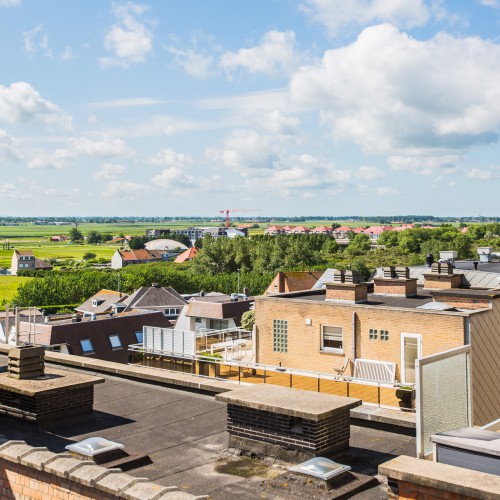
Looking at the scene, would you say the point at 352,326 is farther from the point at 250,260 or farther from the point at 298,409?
the point at 250,260

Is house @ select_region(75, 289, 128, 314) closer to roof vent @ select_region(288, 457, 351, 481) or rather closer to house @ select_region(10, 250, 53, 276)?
roof vent @ select_region(288, 457, 351, 481)

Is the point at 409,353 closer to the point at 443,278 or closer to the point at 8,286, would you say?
the point at 443,278

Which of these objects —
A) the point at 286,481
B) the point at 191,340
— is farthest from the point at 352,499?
the point at 191,340

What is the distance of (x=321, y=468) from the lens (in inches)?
352

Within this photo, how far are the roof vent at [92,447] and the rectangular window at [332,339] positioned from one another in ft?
61.5

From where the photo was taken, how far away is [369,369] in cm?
2647

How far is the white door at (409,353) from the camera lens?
82.9ft

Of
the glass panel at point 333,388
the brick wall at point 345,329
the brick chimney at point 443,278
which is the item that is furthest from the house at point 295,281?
the glass panel at point 333,388

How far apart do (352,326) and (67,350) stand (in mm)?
26207

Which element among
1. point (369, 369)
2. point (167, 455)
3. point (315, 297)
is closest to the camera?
point (167, 455)

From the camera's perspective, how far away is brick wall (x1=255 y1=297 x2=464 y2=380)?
24.6 m

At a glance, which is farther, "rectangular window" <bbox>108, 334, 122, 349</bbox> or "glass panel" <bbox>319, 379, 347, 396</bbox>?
"rectangular window" <bbox>108, 334, 122, 349</bbox>

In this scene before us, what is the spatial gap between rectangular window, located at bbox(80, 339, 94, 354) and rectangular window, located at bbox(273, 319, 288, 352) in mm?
21280

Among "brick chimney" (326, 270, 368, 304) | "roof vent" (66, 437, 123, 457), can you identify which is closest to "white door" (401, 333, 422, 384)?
"brick chimney" (326, 270, 368, 304)
